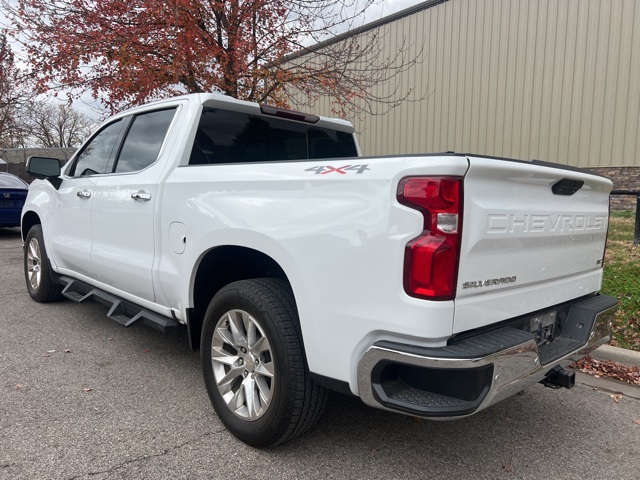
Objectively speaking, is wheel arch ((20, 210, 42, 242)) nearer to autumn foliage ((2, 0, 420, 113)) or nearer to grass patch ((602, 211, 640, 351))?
autumn foliage ((2, 0, 420, 113))

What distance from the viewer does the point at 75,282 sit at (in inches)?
184

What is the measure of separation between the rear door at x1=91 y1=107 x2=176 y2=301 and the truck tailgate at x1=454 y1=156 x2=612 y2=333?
2.20 meters

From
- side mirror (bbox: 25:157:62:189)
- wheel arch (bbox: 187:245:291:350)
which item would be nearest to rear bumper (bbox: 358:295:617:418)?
wheel arch (bbox: 187:245:291:350)

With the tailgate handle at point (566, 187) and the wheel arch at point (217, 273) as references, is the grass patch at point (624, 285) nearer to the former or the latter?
the tailgate handle at point (566, 187)

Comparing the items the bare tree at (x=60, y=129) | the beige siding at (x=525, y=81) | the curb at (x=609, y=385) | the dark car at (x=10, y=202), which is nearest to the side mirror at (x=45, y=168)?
the curb at (x=609, y=385)

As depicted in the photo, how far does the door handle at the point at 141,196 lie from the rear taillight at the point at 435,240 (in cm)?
212

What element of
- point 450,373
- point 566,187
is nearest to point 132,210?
point 450,373

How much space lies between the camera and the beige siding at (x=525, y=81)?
1396cm

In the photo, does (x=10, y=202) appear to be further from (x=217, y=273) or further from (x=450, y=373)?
(x=450, y=373)

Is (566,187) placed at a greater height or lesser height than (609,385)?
greater

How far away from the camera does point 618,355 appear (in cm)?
406

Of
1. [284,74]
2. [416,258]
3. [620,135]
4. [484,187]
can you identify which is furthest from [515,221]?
[620,135]

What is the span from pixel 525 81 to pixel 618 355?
1326 cm

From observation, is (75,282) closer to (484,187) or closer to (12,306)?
(12,306)
